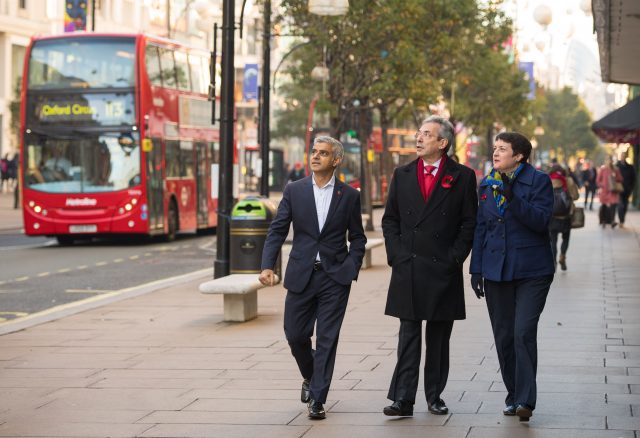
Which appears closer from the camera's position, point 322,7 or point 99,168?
point 322,7

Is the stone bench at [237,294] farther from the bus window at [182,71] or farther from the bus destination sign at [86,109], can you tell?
the bus window at [182,71]

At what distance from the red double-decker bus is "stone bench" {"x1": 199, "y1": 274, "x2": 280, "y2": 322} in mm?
14698

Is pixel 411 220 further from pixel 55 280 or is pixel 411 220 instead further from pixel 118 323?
pixel 55 280

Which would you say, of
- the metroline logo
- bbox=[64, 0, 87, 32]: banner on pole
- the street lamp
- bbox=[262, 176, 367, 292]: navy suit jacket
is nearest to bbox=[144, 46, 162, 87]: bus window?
the metroline logo

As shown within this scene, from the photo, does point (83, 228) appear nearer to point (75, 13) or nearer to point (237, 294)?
point (75, 13)

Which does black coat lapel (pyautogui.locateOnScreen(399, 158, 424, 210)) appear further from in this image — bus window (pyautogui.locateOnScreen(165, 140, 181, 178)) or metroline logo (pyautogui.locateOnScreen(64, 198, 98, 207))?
bus window (pyautogui.locateOnScreen(165, 140, 181, 178))

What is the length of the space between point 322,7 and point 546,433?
15.0 meters

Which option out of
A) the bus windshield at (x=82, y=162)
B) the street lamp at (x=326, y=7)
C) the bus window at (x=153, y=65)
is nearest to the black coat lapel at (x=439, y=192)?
the street lamp at (x=326, y=7)

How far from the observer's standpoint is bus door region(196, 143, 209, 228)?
32906 millimetres

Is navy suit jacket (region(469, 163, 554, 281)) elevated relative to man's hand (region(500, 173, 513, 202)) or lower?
lower

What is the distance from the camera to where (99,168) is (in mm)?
28844

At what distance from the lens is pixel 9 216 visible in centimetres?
4156

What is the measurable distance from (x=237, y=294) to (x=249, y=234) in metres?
Result: 2.98

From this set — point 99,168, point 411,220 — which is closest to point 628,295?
point 411,220
